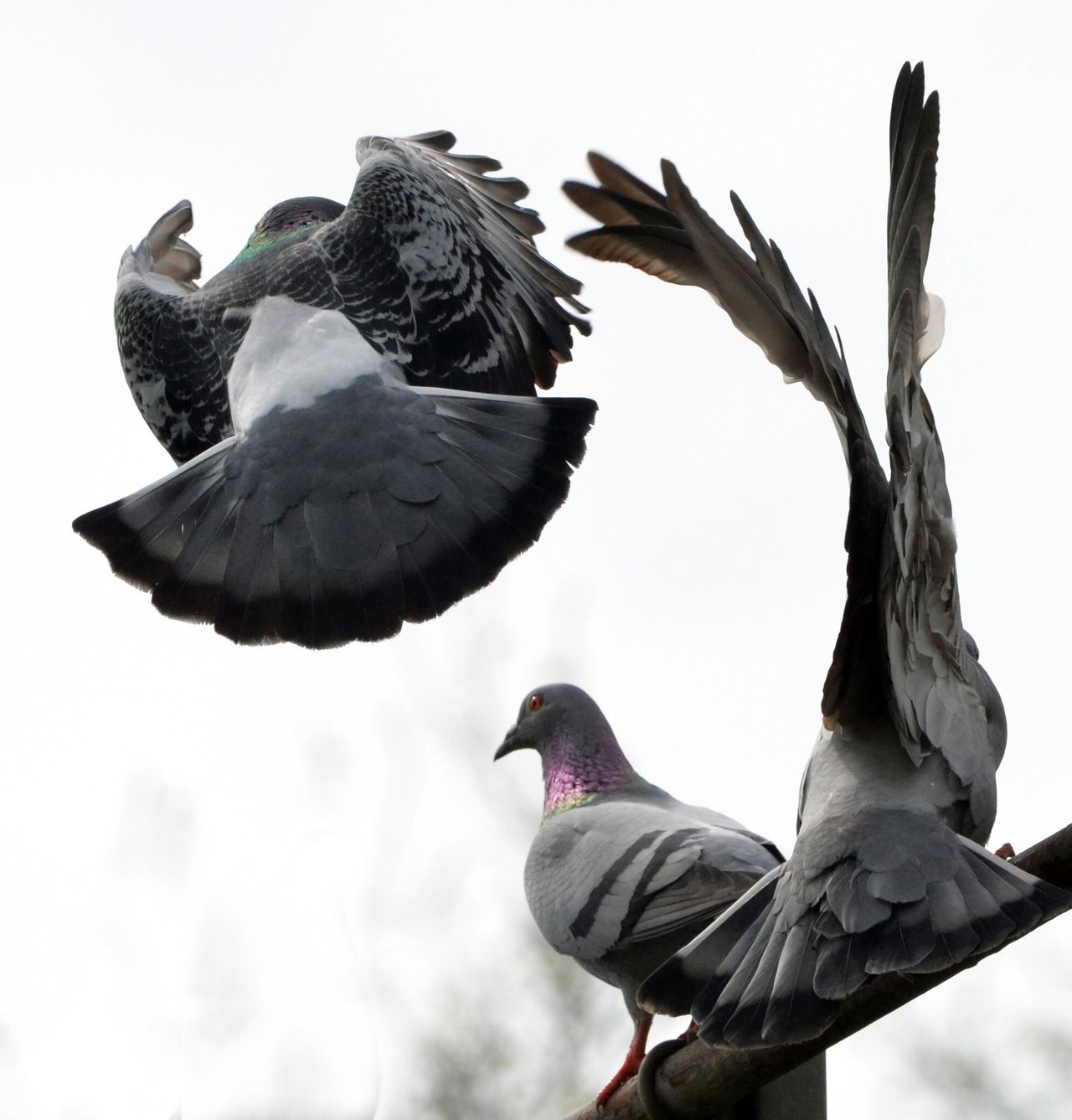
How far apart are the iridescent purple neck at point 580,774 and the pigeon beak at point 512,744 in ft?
0.59

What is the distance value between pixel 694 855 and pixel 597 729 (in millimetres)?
1125

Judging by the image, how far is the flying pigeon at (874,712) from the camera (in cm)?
322

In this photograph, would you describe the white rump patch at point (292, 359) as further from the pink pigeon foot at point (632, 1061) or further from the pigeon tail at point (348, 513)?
the pink pigeon foot at point (632, 1061)

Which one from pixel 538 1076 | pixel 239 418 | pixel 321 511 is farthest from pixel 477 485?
pixel 538 1076

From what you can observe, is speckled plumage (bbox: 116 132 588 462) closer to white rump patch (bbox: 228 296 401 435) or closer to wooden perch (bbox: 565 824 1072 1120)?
white rump patch (bbox: 228 296 401 435)

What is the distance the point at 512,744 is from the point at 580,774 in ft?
1.49

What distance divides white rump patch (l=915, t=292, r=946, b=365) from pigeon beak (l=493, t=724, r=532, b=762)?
2842mm

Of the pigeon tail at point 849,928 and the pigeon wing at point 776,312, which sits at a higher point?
the pigeon wing at point 776,312

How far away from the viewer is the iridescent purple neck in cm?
568

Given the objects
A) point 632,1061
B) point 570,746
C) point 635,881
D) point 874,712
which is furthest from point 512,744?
point 874,712

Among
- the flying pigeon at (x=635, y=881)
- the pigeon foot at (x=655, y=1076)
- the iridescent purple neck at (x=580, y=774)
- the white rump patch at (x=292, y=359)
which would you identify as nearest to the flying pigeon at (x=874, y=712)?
the pigeon foot at (x=655, y=1076)

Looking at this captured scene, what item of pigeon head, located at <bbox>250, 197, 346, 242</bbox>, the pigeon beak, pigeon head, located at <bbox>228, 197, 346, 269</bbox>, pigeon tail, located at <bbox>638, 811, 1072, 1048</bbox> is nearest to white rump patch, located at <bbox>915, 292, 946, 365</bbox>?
pigeon tail, located at <bbox>638, 811, 1072, 1048</bbox>

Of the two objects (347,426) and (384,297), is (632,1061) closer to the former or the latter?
(347,426)

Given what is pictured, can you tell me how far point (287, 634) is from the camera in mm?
4711
